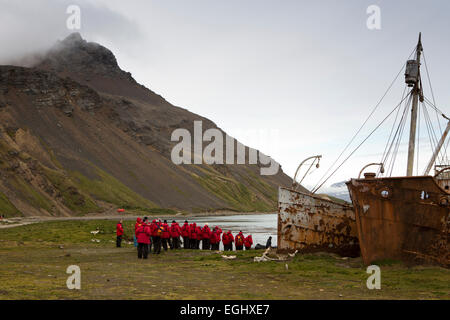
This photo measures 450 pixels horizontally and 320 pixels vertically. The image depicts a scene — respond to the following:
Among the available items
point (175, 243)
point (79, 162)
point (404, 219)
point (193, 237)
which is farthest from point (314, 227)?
point (79, 162)

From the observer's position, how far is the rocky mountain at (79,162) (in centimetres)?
8519

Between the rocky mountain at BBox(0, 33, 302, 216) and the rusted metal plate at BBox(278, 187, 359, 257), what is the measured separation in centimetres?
5801

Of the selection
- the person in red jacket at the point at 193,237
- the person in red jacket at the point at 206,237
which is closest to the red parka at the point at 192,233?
the person in red jacket at the point at 193,237

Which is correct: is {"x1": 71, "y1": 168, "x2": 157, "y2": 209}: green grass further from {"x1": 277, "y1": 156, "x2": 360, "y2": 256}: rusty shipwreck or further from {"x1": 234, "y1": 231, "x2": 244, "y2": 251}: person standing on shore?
{"x1": 277, "y1": 156, "x2": 360, "y2": 256}: rusty shipwreck

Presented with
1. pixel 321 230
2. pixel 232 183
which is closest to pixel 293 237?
pixel 321 230

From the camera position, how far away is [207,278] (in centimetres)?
1547

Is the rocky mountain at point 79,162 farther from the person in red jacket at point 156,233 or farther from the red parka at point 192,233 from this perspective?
the person in red jacket at point 156,233

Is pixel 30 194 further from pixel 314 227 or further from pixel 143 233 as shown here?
pixel 314 227

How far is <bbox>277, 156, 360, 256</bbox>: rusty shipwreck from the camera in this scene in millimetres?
21828

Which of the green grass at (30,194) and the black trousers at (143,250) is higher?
the green grass at (30,194)

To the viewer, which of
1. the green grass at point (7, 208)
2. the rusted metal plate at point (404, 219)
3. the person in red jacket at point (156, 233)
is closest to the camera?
the rusted metal plate at point (404, 219)

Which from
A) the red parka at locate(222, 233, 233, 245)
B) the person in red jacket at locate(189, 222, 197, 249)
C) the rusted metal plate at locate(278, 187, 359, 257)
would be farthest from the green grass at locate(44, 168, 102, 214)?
the rusted metal plate at locate(278, 187, 359, 257)

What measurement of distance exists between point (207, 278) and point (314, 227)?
26.6ft

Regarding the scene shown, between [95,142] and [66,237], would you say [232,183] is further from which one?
[66,237]
